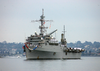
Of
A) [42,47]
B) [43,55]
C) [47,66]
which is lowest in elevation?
[47,66]

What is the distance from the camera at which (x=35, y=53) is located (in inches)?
2832

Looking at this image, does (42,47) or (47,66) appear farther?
(42,47)

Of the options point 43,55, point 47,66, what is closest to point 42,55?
point 43,55

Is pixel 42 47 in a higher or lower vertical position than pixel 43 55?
higher

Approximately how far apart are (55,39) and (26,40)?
8.55 meters

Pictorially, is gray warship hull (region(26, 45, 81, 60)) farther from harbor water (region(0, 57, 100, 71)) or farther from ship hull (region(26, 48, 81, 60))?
harbor water (region(0, 57, 100, 71))

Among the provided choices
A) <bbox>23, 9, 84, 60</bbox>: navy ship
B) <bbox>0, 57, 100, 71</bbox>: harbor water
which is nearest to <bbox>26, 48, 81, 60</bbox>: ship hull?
<bbox>23, 9, 84, 60</bbox>: navy ship

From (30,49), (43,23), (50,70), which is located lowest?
(50,70)

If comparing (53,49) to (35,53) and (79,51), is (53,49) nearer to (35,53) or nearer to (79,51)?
(35,53)

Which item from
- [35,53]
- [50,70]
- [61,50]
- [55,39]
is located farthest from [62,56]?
[50,70]

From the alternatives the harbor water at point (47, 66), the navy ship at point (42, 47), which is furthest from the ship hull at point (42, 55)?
the harbor water at point (47, 66)

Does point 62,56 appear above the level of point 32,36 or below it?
below

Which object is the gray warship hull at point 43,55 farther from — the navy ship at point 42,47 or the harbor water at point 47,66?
the harbor water at point 47,66

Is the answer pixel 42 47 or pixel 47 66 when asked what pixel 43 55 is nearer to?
pixel 42 47
